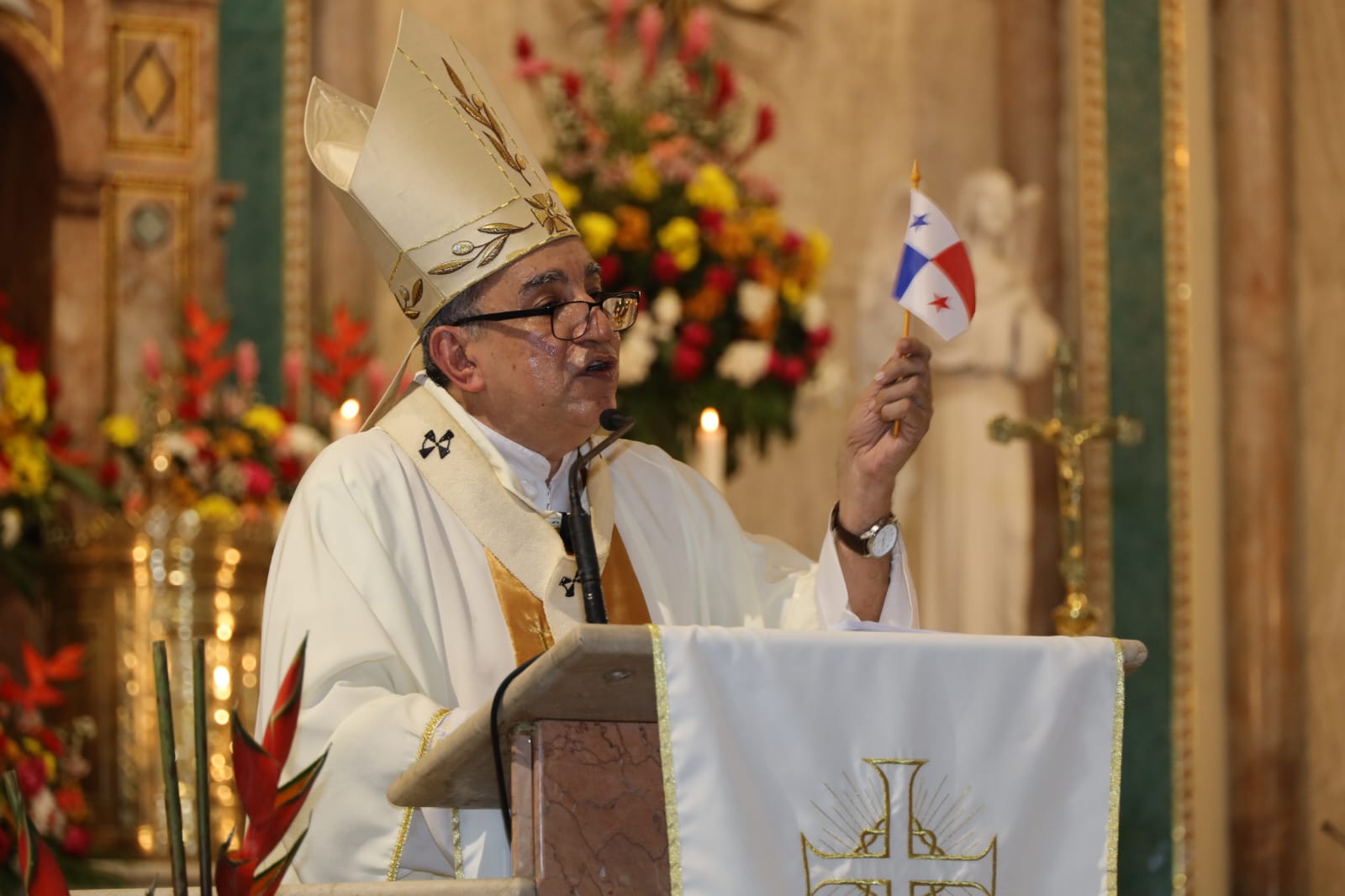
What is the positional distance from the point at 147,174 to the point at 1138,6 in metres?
3.62

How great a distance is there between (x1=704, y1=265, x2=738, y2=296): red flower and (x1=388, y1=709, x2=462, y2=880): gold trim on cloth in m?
2.76

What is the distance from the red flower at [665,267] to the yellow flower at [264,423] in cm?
109

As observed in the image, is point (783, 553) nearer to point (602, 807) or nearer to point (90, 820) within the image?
point (602, 807)

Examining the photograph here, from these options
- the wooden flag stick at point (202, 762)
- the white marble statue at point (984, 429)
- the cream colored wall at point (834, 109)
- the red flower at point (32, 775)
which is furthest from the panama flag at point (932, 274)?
the cream colored wall at point (834, 109)

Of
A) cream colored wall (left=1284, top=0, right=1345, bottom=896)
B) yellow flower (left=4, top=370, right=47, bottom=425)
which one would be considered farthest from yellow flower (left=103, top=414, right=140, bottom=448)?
cream colored wall (left=1284, top=0, right=1345, bottom=896)

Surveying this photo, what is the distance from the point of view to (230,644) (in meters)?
4.82

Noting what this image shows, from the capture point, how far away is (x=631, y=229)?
5.19 meters

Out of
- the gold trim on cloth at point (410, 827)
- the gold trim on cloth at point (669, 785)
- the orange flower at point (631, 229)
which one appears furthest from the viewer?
the orange flower at point (631, 229)

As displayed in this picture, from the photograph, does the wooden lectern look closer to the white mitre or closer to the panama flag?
the panama flag

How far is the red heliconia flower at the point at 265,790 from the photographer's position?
1.65 metres

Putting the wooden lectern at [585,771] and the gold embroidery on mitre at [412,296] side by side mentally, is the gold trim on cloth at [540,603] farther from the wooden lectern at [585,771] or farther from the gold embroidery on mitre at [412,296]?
the wooden lectern at [585,771]

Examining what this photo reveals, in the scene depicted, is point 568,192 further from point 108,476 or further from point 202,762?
point 202,762

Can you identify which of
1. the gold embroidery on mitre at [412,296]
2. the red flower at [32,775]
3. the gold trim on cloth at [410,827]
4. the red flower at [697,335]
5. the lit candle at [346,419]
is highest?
the red flower at [697,335]

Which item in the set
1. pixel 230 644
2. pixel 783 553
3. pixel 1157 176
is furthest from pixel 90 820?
pixel 1157 176
